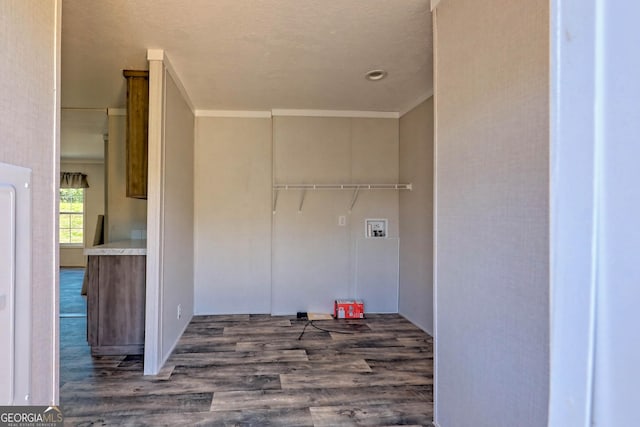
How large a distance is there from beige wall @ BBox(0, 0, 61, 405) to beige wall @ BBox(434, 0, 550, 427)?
159 centimetres

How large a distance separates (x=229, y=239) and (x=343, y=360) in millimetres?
2037

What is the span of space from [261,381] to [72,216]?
320 inches

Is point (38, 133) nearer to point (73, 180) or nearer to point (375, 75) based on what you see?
point (375, 75)

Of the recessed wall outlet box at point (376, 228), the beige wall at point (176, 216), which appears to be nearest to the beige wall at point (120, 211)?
the beige wall at point (176, 216)

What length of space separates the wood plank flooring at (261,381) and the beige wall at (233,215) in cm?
62

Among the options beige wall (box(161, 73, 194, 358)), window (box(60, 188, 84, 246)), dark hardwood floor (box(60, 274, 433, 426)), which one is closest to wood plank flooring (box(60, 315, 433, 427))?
dark hardwood floor (box(60, 274, 433, 426))

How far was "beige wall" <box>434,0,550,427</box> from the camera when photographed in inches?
46.3

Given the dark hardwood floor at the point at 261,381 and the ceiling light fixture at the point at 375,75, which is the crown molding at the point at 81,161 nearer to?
the dark hardwood floor at the point at 261,381

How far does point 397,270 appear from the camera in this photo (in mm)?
4305

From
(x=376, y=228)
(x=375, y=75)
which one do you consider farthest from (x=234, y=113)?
(x=376, y=228)

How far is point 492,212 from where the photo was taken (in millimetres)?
1416

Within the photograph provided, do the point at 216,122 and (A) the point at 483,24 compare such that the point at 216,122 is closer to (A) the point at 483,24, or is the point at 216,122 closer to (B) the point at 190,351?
(B) the point at 190,351
